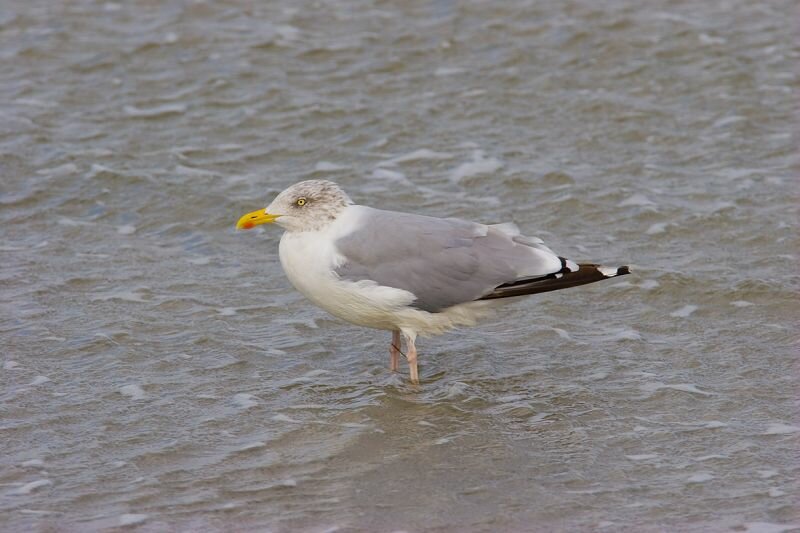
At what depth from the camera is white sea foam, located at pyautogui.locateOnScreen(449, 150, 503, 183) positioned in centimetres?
978

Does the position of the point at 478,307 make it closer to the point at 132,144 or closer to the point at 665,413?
the point at 665,413

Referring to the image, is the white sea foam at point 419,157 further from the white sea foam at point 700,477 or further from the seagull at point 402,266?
the white sea foam at point 700,477

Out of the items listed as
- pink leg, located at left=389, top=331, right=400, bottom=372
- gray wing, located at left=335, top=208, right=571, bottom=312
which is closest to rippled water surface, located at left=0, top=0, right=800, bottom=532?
pink leg, located at left=389, top=331, right=400, bottom=372

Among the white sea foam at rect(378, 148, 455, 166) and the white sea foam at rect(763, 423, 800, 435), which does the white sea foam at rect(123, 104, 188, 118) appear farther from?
the white sea foam at rect(763, 423, 800, 435)

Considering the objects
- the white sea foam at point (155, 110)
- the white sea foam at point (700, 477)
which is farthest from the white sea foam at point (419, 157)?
the white sea foam at point (700, 477)

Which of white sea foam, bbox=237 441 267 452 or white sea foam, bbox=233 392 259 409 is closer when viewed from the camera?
white sea foam, bbox=237 441 267 452

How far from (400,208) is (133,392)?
3.20m

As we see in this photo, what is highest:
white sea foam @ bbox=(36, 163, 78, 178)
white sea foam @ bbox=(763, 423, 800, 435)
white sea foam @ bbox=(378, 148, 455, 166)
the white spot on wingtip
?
the white spot on wingtip

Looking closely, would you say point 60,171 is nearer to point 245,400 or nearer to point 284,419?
point 245,400

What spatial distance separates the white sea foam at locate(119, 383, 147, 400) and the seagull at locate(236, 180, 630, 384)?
993 mm

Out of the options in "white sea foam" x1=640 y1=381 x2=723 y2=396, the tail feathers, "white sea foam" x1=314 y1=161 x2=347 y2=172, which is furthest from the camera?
"white sea foam" x1=314 y1=161 x2=347 y2=172

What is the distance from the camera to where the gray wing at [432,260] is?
6.60 metres

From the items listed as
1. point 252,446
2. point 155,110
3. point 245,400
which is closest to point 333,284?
point 245,400

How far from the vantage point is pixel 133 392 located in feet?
21.7
